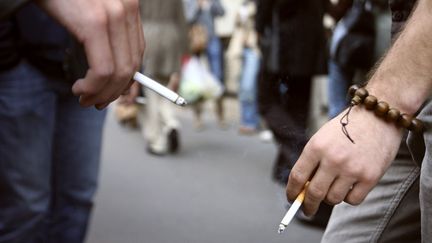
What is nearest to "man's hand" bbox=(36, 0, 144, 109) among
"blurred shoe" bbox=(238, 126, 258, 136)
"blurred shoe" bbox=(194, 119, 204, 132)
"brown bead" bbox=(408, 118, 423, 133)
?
"brown bead" bbox=(408, 118, 423, 133)

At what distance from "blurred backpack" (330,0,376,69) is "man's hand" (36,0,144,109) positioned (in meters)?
2.57

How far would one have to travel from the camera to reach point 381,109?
1117 mm

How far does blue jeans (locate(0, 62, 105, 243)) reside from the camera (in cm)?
212

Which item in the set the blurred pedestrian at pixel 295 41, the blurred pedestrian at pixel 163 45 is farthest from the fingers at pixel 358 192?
the blurred pedestrian at pixel 163 45

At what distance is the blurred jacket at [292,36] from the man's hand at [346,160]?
8.03 ft

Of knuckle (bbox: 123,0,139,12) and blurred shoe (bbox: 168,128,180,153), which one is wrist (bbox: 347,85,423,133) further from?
blurred shoe (bbox: 168,128,180,153)

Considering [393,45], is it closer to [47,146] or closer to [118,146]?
[47,146]

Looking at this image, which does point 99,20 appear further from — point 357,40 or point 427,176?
point 357,40

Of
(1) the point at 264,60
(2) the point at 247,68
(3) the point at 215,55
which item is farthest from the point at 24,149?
(3) the point at 215,55

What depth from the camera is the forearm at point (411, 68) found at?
1118 millimetres

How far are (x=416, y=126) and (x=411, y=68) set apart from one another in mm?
99

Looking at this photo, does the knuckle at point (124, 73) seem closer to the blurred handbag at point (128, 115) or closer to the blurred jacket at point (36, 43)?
the blurred jacket at point (36, 43)

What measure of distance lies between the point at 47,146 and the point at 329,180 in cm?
138

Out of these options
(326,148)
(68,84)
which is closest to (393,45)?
(326,148)
